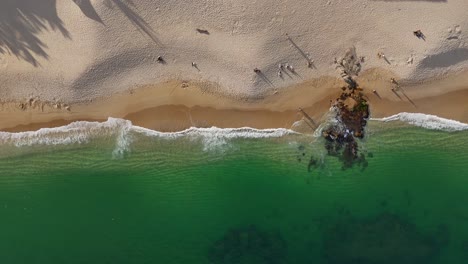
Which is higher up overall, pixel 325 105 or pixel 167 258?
pixel 325 105

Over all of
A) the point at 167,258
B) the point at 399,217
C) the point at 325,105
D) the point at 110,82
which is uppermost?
the point at 110,82

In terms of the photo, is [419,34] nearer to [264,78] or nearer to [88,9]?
[264,78]

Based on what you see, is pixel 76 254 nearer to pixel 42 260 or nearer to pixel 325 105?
pixel 42 260

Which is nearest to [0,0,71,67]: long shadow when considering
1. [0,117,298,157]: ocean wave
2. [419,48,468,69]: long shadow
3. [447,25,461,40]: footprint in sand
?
[0,117,298,157]: ocean wave

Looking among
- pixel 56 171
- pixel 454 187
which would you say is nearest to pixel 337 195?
pixel 454 187

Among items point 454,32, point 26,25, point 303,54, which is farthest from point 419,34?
point 26,25

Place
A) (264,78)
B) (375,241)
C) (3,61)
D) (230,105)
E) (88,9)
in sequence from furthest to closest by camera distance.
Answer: (375,241) < (230,105) < (264,78) < (3,61) < (88,9)

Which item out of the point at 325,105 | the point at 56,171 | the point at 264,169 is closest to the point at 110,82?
the point at 56,171
